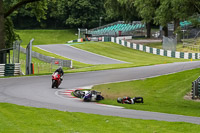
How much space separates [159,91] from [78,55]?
3133 centimetres

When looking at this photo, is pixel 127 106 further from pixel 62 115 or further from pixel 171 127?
pixel 171 127

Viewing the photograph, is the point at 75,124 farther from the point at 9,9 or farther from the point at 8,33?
the point at 8,33

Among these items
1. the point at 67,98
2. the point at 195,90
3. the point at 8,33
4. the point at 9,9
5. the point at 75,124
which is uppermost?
the point at 9,9

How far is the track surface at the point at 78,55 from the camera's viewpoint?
1932 inches

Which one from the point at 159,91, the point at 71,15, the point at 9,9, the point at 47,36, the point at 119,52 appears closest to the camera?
the point at 159,91

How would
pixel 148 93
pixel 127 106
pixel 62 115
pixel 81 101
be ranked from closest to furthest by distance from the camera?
pixel 62 115 < pixel 127 106 < pixel 81 101 < pixel 148 93

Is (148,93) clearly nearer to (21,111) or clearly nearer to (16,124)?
(21,111)

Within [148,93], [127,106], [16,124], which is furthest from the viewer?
[148,93]

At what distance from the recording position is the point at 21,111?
43.8ft

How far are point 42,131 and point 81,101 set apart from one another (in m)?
8.85

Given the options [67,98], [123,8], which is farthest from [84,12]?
[67,98]

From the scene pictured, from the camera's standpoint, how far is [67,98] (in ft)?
63.8

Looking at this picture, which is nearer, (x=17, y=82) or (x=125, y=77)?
(x=17, y=82)

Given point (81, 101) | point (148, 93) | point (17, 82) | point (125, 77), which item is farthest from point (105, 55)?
point (81, 101)
